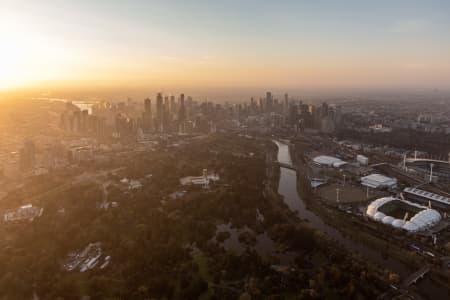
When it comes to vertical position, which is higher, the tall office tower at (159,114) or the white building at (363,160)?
the tall office tower at (159,114)

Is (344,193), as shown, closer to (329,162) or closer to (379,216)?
(379,216)

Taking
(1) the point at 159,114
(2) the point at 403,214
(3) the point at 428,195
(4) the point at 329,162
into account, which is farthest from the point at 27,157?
(3) the point at 428,195

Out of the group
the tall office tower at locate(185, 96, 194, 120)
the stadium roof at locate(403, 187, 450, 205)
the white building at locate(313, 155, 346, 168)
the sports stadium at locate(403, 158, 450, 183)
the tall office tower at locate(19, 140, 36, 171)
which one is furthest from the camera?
the tall office tower at locate(185, 96, 194, 120)

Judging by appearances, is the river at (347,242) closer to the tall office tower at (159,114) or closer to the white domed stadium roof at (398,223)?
the white domed stadium roof at (398,223)

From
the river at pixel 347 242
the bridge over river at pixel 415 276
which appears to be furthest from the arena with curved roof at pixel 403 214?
the bridge over river at pixel 415 276

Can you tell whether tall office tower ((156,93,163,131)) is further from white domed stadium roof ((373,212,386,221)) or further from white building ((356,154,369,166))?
white domed stadium roof ((373,212,386,221))

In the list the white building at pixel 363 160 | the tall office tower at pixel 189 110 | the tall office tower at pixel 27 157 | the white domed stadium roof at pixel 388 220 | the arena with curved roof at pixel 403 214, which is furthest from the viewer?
the tall office tower at pixel 189 110

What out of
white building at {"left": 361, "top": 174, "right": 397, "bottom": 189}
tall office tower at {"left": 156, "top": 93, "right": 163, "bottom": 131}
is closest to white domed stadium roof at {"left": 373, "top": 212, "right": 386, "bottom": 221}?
white building at {"left": 361, "top": 174, "right": 397, "bottom": 189}
